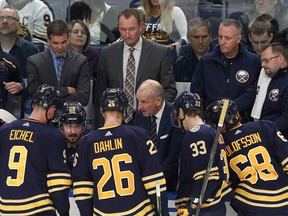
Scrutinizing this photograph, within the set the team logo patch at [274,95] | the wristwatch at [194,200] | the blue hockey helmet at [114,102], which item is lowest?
the wristwatch at [194,200]

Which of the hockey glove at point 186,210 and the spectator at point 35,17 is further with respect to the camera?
the spectator at point 35,17

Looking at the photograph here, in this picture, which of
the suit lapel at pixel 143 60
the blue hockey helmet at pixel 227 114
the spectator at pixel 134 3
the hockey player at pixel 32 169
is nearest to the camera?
the hockey player at pixel 32 169

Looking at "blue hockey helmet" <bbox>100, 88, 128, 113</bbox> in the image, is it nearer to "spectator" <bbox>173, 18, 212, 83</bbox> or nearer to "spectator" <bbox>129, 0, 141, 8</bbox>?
"spectator" <bbox>173, 18, 212, 83</bbox>

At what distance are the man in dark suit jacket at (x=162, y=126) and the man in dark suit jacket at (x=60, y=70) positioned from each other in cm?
98

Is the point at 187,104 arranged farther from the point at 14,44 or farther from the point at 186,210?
the point at 14,44

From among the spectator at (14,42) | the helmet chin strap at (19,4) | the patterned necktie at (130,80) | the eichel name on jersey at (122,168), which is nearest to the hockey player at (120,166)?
the eichel name on jersey at (122,168)

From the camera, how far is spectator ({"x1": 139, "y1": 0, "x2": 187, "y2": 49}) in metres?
7.68

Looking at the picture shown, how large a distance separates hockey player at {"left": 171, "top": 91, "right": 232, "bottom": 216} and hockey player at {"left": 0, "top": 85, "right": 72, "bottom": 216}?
31.0 inches

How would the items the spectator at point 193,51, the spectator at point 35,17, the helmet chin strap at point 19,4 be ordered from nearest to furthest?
the spectator at point 193,51 → the spectator at point 35,17 → the helmet chin strap at point 19,4

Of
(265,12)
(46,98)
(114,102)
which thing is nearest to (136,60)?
(265,12)

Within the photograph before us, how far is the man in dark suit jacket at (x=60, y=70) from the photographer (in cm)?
705

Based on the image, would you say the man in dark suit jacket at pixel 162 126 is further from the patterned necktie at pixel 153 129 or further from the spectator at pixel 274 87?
the spectator at pixel 274 87

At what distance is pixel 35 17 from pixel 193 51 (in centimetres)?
163

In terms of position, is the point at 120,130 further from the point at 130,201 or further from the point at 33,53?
the point at 33,53
